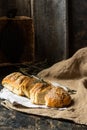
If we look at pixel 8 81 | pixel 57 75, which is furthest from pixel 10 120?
pixel 57 75

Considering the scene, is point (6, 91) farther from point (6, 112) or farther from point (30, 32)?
point (30, 32)

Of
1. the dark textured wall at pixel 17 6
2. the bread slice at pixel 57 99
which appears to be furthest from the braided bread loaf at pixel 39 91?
the dark textured wall at pixel 17 6

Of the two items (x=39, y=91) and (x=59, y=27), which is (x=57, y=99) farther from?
(x=59, y=27)

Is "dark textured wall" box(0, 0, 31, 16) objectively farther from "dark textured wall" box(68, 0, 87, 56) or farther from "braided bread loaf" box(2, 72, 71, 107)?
"braided bread loaf" box(2, 72, 71, 107)

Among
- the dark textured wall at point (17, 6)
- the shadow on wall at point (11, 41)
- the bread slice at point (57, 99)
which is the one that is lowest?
the bread slice at point (57, 99)

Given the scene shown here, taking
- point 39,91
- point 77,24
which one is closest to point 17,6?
point 77,24

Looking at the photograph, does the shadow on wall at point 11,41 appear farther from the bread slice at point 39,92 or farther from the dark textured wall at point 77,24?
the bread slice at point 39,92

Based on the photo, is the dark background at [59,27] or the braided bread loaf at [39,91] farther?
the dark background at [59,27]

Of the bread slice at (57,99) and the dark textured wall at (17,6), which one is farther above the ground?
the dark textured wall at (17,6)
